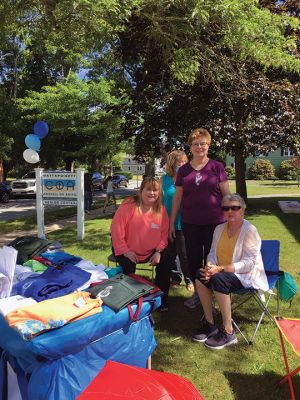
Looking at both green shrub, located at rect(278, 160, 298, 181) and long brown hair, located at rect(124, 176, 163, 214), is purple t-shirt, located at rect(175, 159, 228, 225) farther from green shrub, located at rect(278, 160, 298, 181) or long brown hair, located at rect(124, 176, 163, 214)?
green shrub, located at rect(278, 160, 298, 181)

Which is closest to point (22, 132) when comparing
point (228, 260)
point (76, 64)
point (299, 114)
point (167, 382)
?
point (76, 64)

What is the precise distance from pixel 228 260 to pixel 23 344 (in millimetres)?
2108

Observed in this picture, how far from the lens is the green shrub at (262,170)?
39375mm

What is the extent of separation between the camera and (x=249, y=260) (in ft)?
11.8

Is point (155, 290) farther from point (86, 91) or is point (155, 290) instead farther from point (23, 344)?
point (86, 91)

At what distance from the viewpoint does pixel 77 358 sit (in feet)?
7.93

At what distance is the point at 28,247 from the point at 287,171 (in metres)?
37.5

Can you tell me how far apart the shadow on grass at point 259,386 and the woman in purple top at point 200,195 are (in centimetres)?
128

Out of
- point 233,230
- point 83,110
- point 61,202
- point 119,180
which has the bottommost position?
point 119,180

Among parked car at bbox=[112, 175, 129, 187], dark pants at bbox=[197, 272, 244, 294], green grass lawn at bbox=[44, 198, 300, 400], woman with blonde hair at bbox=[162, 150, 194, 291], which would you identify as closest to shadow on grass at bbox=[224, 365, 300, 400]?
green grass lawn at bbox=[44, 198, 300, 400]

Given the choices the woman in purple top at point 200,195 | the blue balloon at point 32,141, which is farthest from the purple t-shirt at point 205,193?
the blue balloon at point 32,141

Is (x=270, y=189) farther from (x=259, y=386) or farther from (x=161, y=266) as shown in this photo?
(x=259, y=386)

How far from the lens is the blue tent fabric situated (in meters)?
2.25

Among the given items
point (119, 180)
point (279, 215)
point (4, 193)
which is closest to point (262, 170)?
point (119, 180)
